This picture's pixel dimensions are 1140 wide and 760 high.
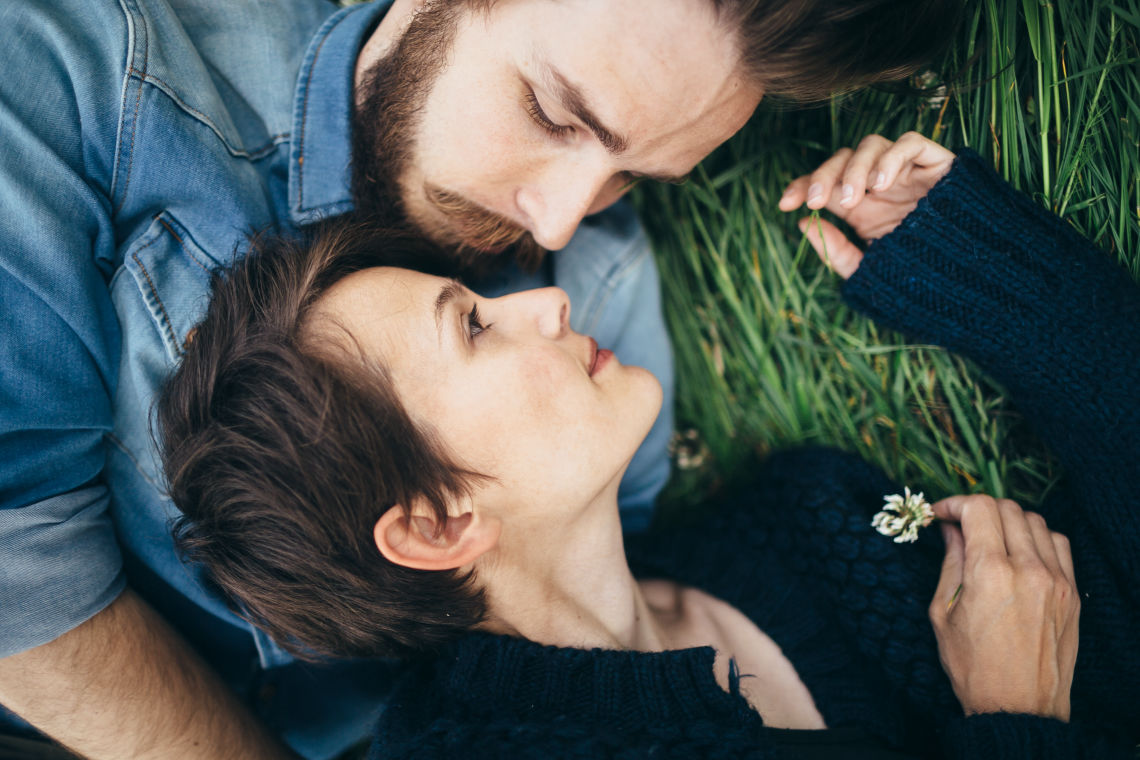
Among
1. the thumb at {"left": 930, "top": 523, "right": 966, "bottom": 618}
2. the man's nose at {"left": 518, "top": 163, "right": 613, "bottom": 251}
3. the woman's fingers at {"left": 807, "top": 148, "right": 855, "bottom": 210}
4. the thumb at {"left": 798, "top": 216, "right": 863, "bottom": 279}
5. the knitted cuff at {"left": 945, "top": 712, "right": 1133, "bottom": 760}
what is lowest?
the knitted cuff at {"left": 945, "top": 712, "right": 1133, "bottom": 760}

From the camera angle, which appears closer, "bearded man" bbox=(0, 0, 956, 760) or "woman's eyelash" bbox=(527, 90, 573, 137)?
"bearded man" bbox=(0, 0, 956, 760)

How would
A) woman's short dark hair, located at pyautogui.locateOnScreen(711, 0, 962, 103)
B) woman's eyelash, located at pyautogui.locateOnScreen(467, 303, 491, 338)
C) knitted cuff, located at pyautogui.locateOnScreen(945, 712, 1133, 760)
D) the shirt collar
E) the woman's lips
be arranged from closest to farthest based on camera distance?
woman's short dark hair, located at pyautogui.locateOnScreen(711, 0, 962, 103)
knitted cuff, located at pyautogui.locateOnScreen(945, 712, 1133, 760)
woman's eyelash, located at pyautogui.locateOnScreen(467, 303, 491, 338)
the woman's lips
the shirt collar

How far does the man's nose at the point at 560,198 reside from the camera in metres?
1.62

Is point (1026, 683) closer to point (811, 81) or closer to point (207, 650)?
point (811, 81)

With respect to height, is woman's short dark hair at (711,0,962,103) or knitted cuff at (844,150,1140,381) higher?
woman's short dark hair at (711,0,962,103)

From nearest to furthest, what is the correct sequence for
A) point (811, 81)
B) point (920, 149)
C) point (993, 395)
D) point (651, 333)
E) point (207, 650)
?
point (811, 81), point (920, 149), point (993, 395), point (207, 650), point (651, 333)

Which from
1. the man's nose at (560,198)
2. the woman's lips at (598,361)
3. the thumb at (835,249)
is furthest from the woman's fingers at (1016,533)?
the man's nose at (560,198)

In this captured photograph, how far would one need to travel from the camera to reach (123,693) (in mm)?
1557

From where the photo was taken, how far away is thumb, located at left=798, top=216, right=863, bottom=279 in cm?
188

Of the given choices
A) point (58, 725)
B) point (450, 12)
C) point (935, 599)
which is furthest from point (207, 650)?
point (935, 599)

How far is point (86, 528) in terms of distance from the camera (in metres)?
1.57

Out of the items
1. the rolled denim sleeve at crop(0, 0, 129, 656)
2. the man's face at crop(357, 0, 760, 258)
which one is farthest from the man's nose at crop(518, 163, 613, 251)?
the rolled denim sleeve at crop(0, 0, 129, 656)

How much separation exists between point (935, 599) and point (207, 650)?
212 centimetres

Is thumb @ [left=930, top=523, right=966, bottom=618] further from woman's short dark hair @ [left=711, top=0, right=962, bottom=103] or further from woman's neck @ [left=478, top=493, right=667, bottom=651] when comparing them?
woman's short dark hair @ [left=711, top=0, right=962, bottom=103]
